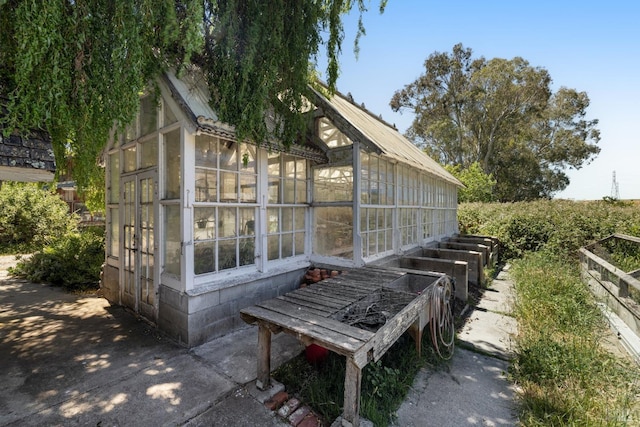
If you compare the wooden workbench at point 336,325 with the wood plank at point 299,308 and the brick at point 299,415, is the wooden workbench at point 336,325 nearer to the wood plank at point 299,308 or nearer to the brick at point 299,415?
the wood plank at point 299,308

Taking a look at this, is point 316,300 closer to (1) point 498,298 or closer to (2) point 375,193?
(2) point 375,193

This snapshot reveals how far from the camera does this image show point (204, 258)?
413cm

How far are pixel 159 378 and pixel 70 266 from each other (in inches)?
255

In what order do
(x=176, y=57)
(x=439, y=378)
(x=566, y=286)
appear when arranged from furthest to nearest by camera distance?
(x=566, y=286) → (x=176, y=57) → (x=439, y=378)

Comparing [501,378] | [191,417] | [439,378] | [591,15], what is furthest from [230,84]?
[591,15]

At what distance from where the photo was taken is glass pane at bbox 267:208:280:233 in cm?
514

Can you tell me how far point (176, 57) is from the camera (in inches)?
156

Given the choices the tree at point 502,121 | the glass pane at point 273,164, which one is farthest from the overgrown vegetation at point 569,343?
the tree at point 502,121

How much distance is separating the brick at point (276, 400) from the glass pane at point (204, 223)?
2.36 m

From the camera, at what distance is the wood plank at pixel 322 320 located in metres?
2.60

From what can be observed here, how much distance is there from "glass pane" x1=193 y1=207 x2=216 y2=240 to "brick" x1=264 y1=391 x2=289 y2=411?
2361mm

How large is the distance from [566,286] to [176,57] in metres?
8.16

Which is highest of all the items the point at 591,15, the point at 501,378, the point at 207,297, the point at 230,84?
the point at 591,15

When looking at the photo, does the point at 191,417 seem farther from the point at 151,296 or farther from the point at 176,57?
the point at 176,57
